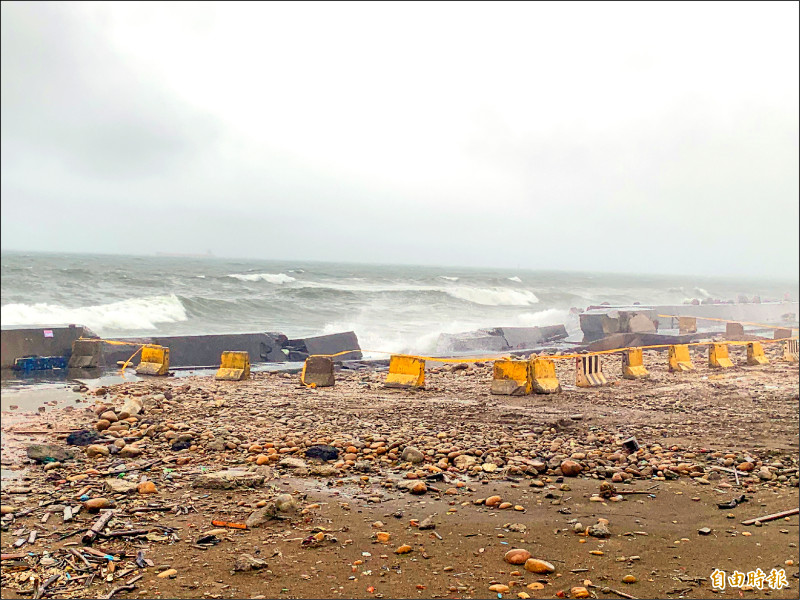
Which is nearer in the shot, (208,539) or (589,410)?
(208,539)

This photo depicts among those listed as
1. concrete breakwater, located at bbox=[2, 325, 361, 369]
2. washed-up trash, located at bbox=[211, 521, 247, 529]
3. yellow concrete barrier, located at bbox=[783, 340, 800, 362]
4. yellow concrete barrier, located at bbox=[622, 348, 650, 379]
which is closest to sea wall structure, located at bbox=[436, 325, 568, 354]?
concrete breakwater, located at bbox=[2, 325, 361, 369]

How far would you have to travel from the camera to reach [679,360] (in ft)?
37.4

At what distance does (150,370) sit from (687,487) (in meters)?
7.91

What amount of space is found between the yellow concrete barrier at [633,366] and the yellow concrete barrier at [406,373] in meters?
3.65

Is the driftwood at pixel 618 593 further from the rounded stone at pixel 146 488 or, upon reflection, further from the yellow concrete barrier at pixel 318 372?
the yellow concrete barrier at pixel 318 372

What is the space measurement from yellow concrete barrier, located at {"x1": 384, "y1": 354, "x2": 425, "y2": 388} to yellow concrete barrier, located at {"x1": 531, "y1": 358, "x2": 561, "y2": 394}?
1.57 meters

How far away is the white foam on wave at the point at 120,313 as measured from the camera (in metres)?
14.0

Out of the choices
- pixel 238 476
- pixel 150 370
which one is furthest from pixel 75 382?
pixel 238 476

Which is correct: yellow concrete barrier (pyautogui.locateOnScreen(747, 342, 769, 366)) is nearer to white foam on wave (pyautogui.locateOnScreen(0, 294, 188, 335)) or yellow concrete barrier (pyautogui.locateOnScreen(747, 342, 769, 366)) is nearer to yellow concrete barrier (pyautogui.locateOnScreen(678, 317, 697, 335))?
yellow concrete barrier (pyautogui.locateOnScreen(678, 317, 697, 335))

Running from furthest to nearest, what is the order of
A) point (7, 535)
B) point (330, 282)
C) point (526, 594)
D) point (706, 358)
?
point (330, 282)
point (706, 358)
point (7, 535)
point (526, 594)

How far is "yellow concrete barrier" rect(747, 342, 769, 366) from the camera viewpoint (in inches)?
477

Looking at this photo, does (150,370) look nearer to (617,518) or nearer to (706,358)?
(617,518)

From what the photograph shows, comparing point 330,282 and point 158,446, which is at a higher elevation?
point 330,282

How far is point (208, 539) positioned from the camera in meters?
3.63
